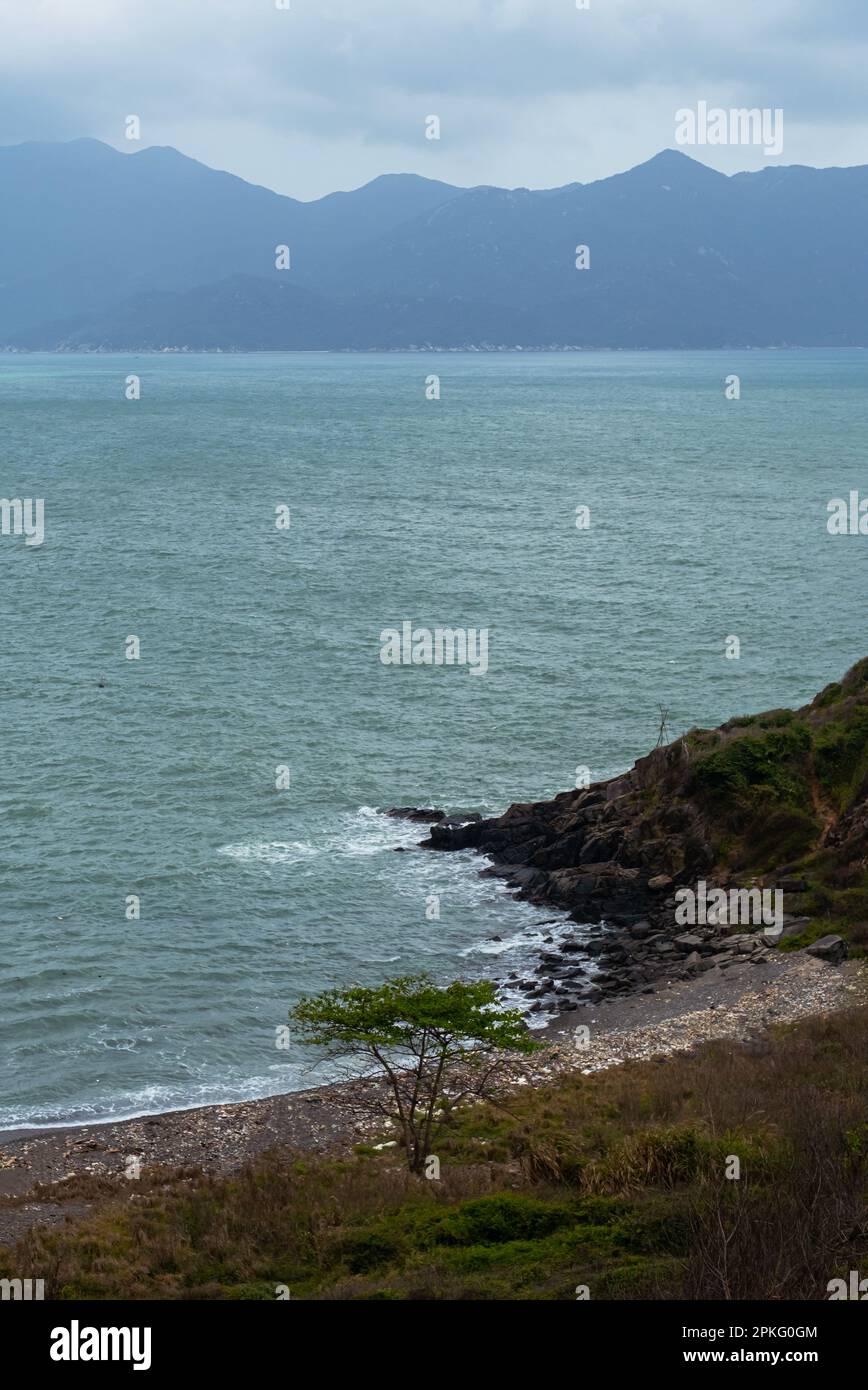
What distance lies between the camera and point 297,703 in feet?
201

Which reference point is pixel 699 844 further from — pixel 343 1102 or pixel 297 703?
pixel 297 703

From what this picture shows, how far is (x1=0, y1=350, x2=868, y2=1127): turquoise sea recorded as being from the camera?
127ft

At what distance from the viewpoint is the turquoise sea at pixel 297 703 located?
38616 millimetres

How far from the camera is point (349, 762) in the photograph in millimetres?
54688
